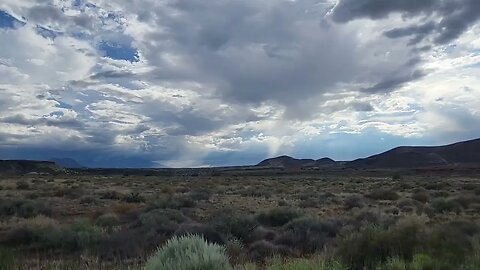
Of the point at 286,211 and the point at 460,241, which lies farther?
the point at 286,211

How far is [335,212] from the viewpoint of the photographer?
87.3ft

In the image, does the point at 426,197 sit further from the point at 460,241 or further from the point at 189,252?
the point at 189,252

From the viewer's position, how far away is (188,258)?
8.98m

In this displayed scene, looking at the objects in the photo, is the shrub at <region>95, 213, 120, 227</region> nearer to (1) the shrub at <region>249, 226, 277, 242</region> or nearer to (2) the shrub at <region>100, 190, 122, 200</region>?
(1) the shrub at <region>249, 226, 277, 242</region>

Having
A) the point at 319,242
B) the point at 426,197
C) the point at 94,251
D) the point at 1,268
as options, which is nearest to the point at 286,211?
the point at 319,242

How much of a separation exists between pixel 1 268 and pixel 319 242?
30.7 ft

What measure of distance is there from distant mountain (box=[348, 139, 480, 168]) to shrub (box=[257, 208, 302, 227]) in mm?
146423

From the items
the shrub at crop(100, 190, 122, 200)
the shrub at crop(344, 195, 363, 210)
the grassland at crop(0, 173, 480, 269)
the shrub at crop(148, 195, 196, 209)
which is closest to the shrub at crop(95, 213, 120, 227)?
the grassland at crop(0, 173, 480, 269)

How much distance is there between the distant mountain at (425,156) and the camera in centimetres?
16375

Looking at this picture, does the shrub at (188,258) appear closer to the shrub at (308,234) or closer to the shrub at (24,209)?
the shrub at (308,234)

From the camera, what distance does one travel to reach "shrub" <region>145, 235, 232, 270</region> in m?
8.66

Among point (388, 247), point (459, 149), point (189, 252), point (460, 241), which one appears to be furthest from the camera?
point (459, 149)

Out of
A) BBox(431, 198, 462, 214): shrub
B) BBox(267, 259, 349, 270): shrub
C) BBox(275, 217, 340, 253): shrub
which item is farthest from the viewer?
BBox(431, 198, 462, 214): shrub

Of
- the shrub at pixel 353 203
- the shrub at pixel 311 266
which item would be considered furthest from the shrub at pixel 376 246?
the shrub at pixel 353 203
